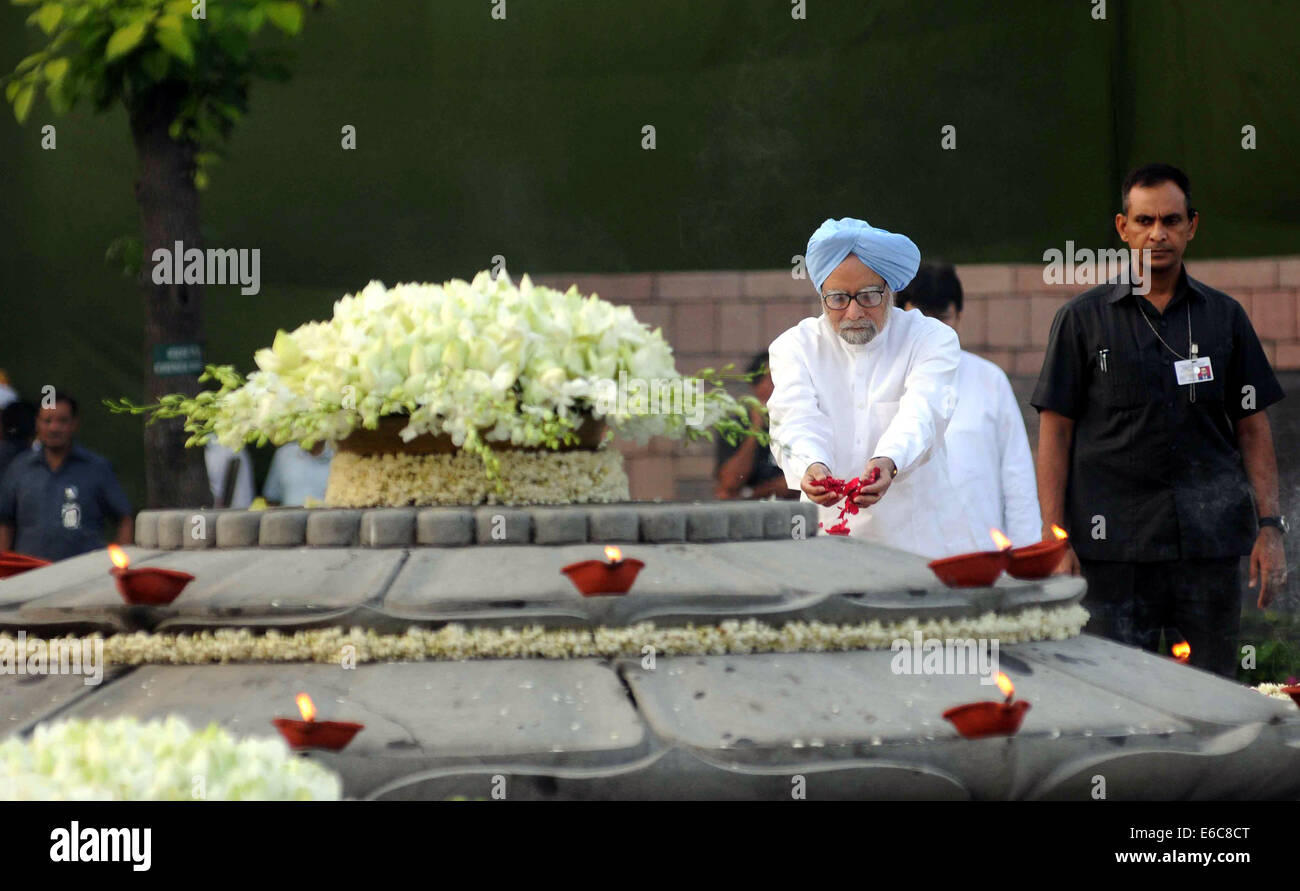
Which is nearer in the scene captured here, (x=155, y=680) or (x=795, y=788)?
(x=795, y=788)

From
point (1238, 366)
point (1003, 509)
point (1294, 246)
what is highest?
point (1294, 246)

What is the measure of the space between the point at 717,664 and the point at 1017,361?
439 cm

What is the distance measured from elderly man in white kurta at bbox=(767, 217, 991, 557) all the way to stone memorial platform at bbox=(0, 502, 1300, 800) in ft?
2.57

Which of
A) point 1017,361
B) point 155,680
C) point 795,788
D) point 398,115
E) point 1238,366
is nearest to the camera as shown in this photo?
point 795,788

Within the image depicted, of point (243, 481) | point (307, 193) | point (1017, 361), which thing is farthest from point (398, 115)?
point (1017, 361)

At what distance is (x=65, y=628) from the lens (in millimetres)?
2564

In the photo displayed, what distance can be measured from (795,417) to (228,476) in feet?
10.2

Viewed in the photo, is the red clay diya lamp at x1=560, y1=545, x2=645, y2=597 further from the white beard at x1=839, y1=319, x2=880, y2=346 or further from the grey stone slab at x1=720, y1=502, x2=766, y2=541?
the white beard at x1=839, y1=319, x2=880, y2=346

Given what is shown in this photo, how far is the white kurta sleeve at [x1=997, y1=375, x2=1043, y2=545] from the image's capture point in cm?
457

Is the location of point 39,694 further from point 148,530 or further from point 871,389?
point 871,389

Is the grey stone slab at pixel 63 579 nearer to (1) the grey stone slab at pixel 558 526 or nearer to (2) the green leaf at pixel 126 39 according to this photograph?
(1) the grey stone slab at pixel 558 526

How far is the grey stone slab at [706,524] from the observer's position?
2.91 meters

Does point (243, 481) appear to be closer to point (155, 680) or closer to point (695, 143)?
point (695, 143)

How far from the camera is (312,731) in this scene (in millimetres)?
1983
